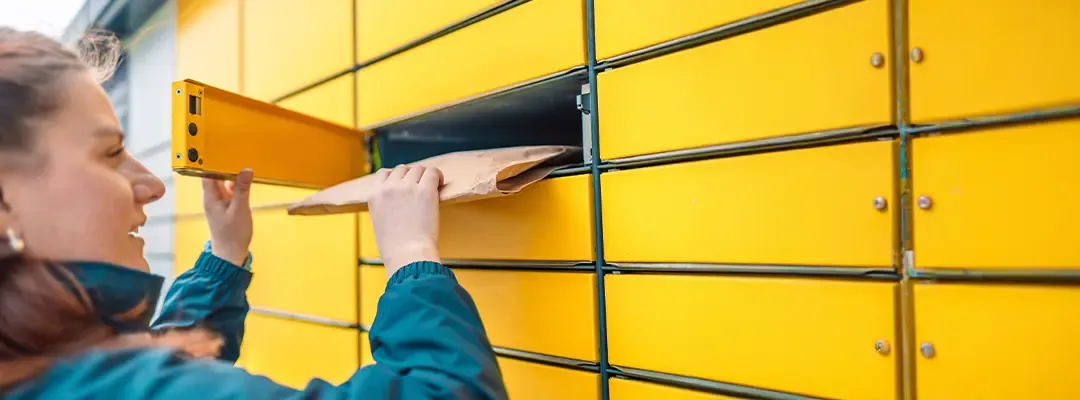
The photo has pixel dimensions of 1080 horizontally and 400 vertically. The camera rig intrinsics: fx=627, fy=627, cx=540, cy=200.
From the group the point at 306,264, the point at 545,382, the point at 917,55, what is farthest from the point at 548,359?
the point at 306,264

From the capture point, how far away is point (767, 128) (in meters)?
1.06

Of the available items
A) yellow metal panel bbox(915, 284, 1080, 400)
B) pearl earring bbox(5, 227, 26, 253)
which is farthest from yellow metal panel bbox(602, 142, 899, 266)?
pearl earring bbox(5, 227, 26, 253)

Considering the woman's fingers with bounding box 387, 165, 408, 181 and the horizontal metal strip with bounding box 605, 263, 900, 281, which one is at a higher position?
the woman's fingers with bounding box 387, 165, 408, 181

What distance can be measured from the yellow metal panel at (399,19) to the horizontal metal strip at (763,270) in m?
0.69

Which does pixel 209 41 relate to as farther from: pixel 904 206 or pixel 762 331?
pixel 904 206

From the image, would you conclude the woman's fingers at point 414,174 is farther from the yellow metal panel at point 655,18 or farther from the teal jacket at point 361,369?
the yellow metal panel at point 655,18

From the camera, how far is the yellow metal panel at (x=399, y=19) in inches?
60.2

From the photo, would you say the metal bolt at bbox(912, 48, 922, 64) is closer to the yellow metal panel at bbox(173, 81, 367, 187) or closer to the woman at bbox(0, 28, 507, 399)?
the woman at bbox(0, 28, 507, 399)

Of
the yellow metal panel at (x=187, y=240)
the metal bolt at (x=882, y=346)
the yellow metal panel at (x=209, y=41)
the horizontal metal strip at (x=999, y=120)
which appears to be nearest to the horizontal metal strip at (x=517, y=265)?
the metal bolt at (x=882, y=346)

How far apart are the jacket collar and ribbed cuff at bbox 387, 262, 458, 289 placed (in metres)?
0.33

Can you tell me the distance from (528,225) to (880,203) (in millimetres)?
692

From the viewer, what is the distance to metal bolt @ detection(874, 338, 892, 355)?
95 cm

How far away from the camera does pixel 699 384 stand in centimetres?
115

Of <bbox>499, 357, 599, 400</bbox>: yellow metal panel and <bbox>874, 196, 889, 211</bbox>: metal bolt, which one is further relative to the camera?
<bbox>499, 357, 599, 400</bbox>: yellow metal panel
